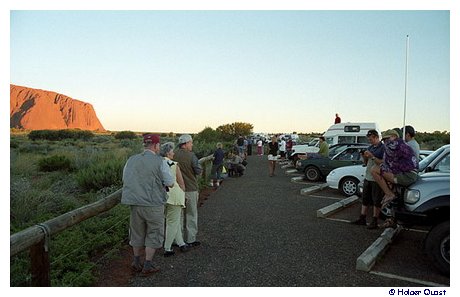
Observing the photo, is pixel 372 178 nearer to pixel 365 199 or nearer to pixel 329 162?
pixel 365 199

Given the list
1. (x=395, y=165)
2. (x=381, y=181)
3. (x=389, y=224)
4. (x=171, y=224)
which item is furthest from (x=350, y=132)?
(x=171, y=224)

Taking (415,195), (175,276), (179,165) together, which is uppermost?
(179,165)

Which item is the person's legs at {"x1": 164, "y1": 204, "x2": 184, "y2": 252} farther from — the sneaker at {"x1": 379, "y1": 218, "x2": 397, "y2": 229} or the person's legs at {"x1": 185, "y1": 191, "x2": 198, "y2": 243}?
the sneaker at {"x1": 379, "y1": 218, "x2": 397, "y2": 229}

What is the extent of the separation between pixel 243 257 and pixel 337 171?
6372 mm

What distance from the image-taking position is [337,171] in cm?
1055

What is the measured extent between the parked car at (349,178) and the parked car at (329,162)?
177 centimetres

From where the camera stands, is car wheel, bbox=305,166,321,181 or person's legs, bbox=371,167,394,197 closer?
person's legs, bbox=371,167,394,197

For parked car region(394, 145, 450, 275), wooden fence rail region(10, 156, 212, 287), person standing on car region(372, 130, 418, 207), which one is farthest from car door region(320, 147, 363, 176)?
wooden fence rail region(10, 156, 212, 287)

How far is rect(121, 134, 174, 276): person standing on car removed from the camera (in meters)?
4.25

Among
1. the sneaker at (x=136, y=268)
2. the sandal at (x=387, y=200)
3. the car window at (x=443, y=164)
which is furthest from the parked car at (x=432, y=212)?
the sneaker at (x=136, y=268)

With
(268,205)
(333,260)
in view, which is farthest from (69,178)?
(333,260)

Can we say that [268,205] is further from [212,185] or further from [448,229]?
[448,229]

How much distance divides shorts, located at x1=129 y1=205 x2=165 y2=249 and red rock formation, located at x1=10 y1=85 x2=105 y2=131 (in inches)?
2738

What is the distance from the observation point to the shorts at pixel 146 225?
4.30 metres
